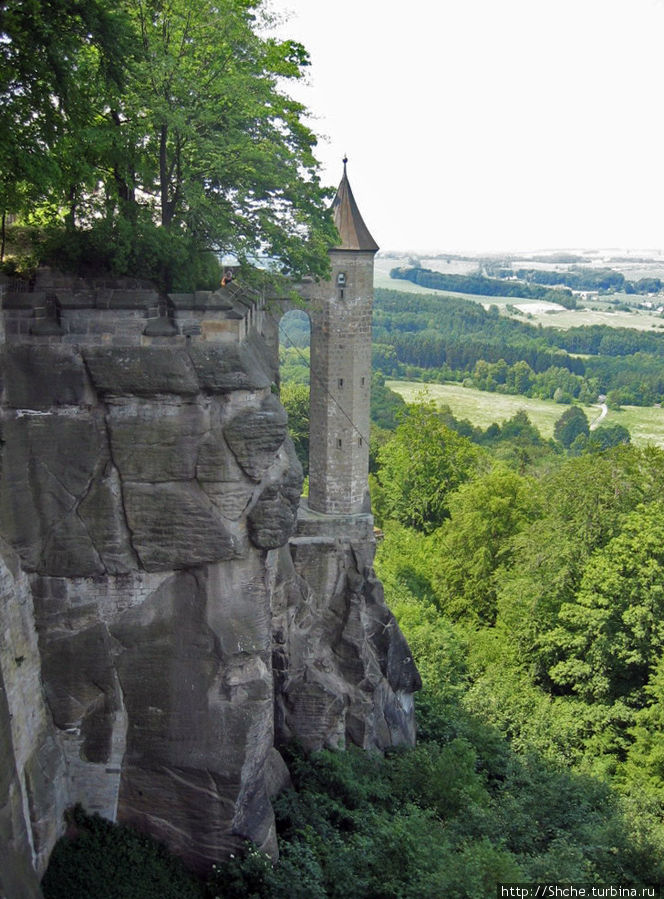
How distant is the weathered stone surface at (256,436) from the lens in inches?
496

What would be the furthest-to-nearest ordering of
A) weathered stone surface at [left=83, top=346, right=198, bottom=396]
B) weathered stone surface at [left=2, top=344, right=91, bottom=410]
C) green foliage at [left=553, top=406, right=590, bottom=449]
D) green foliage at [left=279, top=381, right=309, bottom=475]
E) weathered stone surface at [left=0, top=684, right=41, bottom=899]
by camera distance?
green foliage at [left=553, top=406, right=590, bottom=449] < green foliage at [left=279, top=381, right=309, bottom=475] < weathered stone surface at [left=83, top=346, right=198, bottom=396] < weathered stone surface at [left=2, top=344, right=91, bottom=410] < weathered stone surface at [left=0, top=684, right=41, bottom=899]

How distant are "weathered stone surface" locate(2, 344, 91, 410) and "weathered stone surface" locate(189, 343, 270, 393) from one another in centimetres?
169

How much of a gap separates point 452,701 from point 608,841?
8.70 metres

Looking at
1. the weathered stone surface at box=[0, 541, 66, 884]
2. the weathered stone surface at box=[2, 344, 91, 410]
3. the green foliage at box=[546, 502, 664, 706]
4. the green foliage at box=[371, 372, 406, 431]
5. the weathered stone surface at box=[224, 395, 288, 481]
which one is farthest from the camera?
the green foliage at box=[371, 372, 406, 431]

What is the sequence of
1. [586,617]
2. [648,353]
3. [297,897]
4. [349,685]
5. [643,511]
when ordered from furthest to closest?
[648,353]
[643,511]
[586,617]
[349,685]
[297,897]

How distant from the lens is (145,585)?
12.8 metres

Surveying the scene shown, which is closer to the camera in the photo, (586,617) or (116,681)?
(116,681)

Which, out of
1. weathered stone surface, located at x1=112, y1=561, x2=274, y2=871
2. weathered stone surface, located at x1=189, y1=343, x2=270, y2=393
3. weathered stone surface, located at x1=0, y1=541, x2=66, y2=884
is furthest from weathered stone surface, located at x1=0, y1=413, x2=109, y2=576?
weathered stone surface, located at x1=189, y1=343, x2=270, y2=393

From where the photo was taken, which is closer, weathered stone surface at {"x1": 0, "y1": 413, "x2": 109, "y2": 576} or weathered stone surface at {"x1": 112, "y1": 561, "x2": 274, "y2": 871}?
weathered stone surface at {"x1": 0, "y1": 413, "x2": 109, "y2": 576}

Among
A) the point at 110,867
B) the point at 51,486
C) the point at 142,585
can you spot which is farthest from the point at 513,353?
the point at 110,867

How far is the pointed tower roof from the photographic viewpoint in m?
22.2

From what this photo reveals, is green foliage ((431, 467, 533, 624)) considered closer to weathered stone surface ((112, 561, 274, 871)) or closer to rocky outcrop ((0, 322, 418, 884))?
rocky outcrop ((0, 322, 418, 884))

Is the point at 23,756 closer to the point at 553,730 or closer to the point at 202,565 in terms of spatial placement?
the point at 202,565

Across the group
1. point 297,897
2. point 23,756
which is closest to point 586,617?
point 297,897
